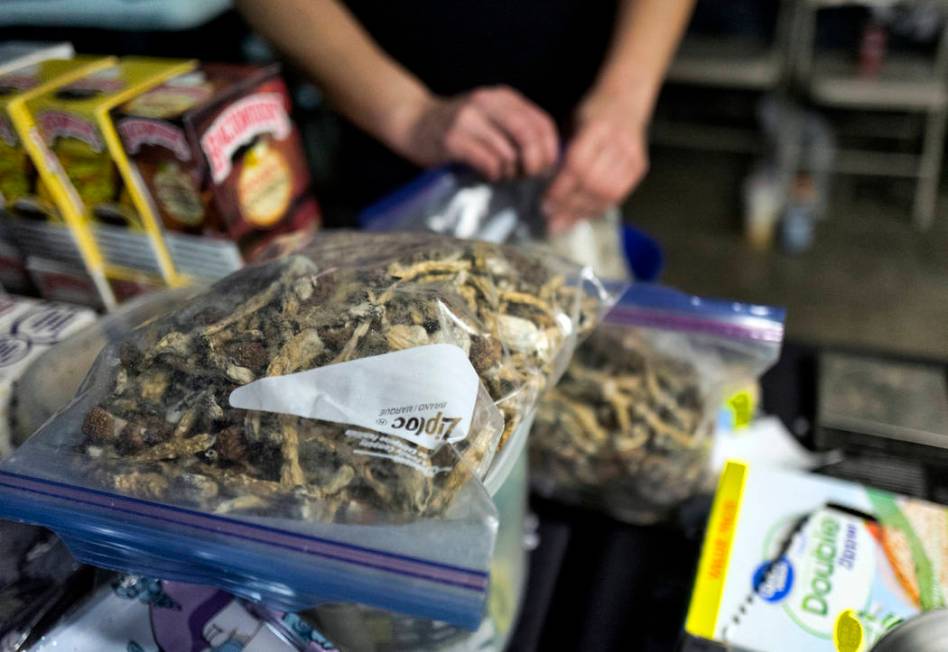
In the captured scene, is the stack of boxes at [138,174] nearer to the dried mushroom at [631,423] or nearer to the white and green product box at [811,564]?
the dried mushroom at [631,423]

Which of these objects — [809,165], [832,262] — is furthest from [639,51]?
[809,165]

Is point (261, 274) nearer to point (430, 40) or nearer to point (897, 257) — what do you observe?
point (430, 40)

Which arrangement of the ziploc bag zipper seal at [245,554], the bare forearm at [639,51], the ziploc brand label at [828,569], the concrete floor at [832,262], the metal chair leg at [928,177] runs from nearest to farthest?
the ziploc bag zipper seal at [245,554] → the ziploc brand label at [828,569] → the bare forearm at [639,51] → the concrete floor at [832,262] → the metal chair leg at [928,177]

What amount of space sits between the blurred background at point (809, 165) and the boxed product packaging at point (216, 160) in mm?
1078

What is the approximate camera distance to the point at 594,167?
0.79m

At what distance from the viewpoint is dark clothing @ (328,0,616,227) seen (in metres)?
0.94

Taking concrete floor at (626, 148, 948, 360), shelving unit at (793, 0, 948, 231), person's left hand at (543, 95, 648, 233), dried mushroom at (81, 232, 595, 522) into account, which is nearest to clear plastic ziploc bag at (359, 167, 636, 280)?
person's left hand at (543, 95, 648, 233)

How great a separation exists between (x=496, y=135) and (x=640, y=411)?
341mm

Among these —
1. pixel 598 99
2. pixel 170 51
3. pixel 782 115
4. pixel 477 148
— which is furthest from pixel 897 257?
pixel 170 51

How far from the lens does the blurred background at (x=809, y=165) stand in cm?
206

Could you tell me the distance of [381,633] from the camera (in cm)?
45

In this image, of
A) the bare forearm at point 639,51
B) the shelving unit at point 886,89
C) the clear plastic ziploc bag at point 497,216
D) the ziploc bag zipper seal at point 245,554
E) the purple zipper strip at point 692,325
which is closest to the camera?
the ziploc bag zipper seal at point 245,554

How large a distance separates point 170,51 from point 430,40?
1.11 ft

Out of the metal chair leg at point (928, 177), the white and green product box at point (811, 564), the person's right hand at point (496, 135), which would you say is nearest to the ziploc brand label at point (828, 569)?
the white and green product box at point (811, 564)
